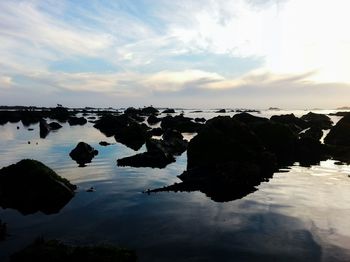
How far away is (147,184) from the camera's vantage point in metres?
23.5

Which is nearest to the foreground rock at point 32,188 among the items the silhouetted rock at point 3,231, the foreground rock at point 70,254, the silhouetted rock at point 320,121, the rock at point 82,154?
A: the silhouetted rock at point 3,231

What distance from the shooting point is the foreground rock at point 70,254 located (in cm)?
1059

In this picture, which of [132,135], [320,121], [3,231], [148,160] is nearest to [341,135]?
[132,135]

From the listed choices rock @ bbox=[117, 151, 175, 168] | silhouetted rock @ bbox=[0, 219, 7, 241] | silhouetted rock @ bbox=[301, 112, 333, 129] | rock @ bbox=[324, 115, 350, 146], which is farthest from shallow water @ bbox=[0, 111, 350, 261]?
silhouetted rock @ bbox=[301, 112, 333, 129]

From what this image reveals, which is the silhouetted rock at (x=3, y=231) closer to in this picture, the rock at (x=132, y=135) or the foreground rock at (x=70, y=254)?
the foreground rock at (x=70, y=254)

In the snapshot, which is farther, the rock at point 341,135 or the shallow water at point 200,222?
the rock at point 341,135

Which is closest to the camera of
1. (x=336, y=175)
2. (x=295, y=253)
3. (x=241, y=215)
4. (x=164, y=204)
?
(x=295, y=253)

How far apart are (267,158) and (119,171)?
37.7 ft

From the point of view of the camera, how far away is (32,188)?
19.6m

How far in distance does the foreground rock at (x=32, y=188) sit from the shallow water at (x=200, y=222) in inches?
30.7

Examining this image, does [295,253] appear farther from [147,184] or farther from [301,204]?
[147,184]

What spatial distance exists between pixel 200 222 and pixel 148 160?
53.5 ft

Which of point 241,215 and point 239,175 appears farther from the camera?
point 239,175

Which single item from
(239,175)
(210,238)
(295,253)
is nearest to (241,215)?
(210,238)
